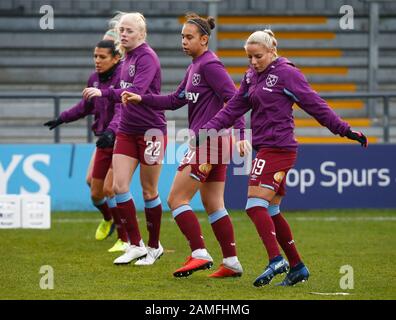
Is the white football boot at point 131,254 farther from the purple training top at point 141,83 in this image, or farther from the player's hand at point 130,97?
the player's hand at point 130,97

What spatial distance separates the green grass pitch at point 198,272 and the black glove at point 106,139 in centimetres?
103

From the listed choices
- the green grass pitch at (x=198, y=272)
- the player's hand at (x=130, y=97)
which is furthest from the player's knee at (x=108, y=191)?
the player's hand at (x=130, y=97)

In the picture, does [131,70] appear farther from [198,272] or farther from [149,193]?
[198,272]

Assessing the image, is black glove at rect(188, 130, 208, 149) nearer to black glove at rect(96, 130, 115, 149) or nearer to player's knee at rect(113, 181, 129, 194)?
player's knee at rect(113, 181, 129, 194)

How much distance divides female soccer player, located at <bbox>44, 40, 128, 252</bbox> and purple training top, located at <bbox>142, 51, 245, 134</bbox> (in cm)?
161

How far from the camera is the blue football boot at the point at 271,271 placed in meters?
7.95

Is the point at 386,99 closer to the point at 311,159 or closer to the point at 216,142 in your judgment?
the point at 311,159

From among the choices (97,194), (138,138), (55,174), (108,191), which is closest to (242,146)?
(138,138)

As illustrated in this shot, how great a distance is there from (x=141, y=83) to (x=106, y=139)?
40.9 inches

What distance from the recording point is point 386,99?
14539mm

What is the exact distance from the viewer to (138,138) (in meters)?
9.47

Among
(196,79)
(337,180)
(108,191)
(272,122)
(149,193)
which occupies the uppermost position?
(196,79)
